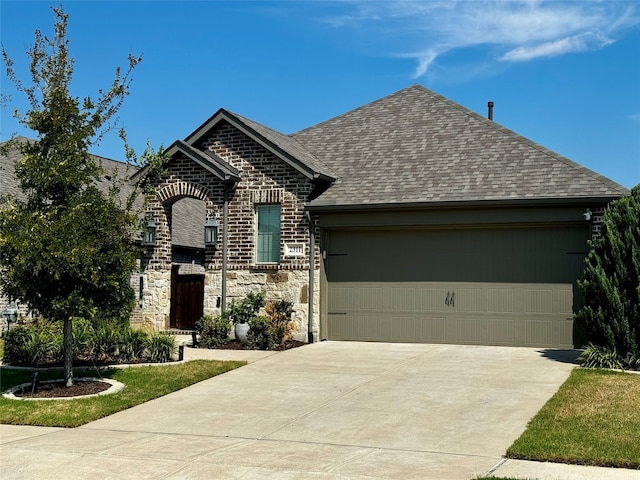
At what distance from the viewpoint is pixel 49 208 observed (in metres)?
11.7

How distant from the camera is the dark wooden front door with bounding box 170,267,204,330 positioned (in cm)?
2217

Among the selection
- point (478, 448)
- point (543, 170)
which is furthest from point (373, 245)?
point (478, 448)

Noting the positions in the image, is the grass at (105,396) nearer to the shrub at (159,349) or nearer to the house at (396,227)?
the shrub at (159,349)

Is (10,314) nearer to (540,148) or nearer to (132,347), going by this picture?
(132,347)

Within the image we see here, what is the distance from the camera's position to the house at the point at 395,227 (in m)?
15.8

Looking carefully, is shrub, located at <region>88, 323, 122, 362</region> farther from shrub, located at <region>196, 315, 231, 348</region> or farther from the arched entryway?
the arched entryway

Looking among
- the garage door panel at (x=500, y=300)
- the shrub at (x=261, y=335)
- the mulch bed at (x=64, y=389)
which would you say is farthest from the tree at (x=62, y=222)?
the garage door panel at (x=500, y=300)

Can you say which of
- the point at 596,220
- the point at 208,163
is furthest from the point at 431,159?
the point at 208,163

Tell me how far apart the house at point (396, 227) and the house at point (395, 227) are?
1.1 inches

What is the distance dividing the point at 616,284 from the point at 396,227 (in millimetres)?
4984

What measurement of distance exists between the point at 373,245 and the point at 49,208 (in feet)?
24.9

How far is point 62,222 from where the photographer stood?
1118 cm

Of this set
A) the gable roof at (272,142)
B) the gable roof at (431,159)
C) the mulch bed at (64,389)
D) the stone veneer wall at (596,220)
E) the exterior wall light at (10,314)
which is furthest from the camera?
the exterior wall light at (10,314)

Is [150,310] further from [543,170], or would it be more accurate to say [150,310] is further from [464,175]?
[543,170]
